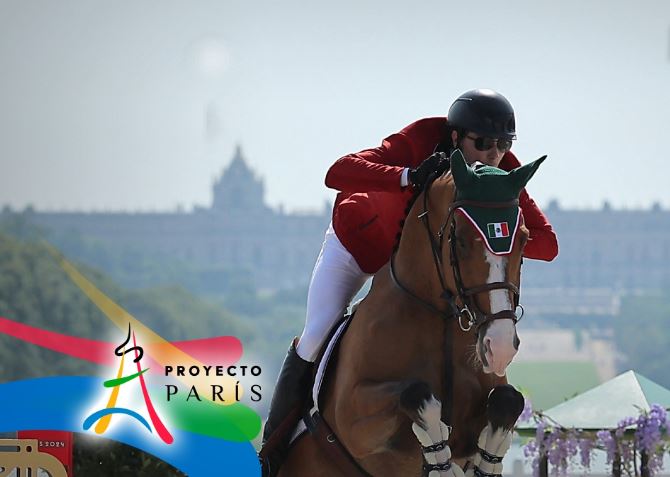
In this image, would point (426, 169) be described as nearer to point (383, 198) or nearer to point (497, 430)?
point (383, 198)

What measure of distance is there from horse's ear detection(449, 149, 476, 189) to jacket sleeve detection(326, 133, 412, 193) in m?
0.41

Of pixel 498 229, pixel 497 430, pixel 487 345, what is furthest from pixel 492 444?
pixel 498 229

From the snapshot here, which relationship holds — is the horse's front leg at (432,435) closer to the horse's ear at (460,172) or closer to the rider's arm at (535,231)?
the horse's ear at (460,172)

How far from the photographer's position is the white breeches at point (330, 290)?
5875mm

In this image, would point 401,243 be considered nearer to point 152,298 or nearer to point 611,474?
point 611,474

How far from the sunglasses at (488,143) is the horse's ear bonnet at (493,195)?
0.56 meters

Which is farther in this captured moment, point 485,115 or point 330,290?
point 330,290

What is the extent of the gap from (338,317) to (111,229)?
12410cm

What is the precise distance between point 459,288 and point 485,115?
916 mm

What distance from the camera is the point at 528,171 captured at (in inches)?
188

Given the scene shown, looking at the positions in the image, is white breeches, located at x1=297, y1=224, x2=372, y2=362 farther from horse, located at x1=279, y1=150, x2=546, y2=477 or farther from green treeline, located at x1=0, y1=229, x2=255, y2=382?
green treeline, located at x1=0, y1=229, x2=255, y2=382

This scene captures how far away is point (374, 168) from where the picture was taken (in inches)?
208

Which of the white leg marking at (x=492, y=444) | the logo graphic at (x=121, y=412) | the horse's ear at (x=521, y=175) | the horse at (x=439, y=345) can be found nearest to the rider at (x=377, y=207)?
the horse at (x=439, y=345)

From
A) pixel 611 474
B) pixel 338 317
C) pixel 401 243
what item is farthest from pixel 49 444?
pixel 611 474
